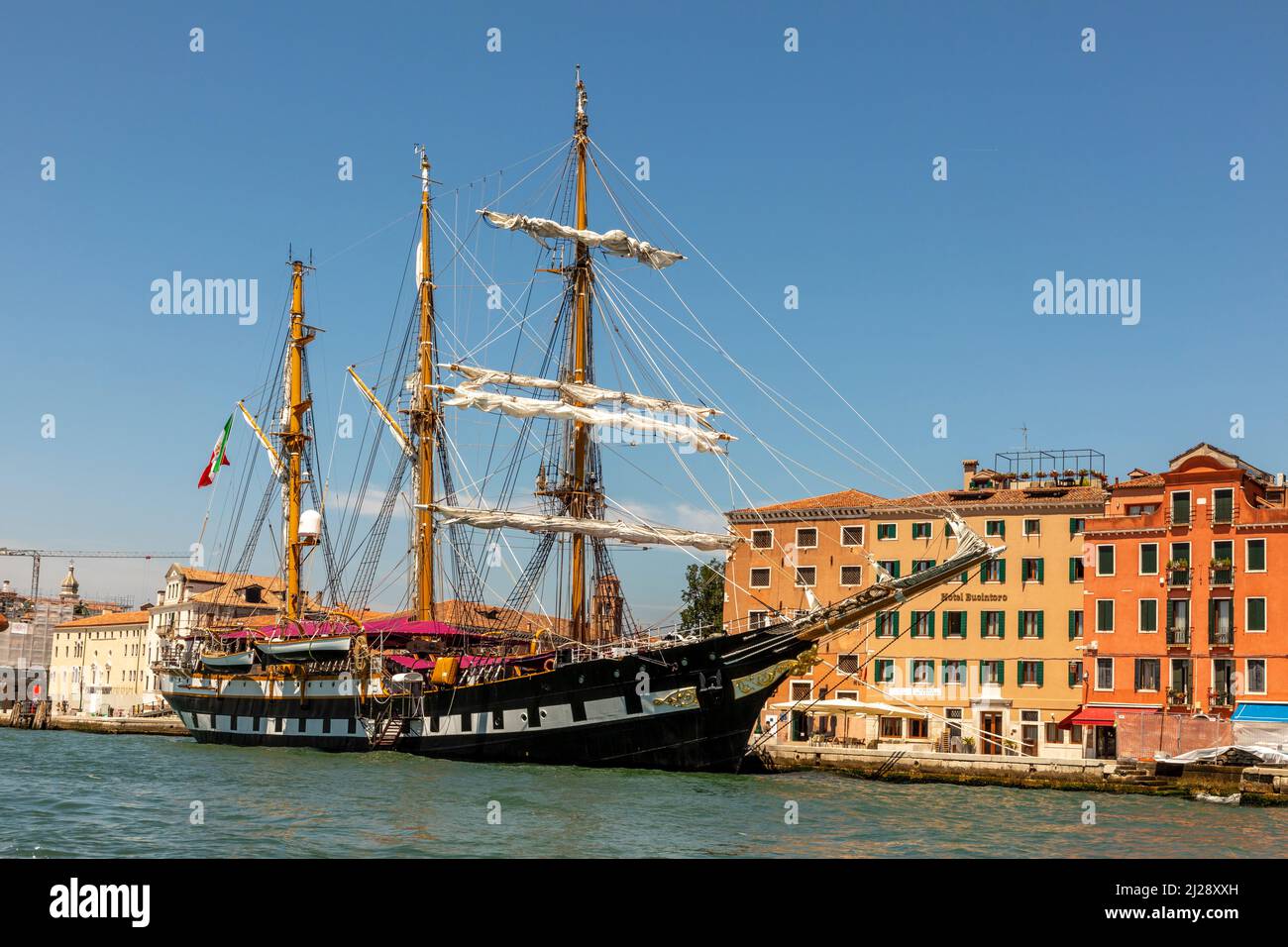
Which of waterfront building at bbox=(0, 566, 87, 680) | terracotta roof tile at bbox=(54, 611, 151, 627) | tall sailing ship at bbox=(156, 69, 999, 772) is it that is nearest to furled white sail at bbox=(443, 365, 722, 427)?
tall sailing ship at bbox=(156, 69, 999, 772)

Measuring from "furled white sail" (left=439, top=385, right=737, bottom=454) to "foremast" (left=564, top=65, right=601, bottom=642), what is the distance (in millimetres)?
905

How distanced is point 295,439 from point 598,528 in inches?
1014

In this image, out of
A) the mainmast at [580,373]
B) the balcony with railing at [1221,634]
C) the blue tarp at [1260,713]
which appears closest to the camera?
the blue tarp at [1260,713]

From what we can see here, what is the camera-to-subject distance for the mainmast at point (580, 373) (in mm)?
56438

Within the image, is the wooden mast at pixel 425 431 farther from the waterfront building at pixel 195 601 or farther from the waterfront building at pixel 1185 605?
the waterfront building at pixel 195 601

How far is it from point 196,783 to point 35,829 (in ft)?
42.4

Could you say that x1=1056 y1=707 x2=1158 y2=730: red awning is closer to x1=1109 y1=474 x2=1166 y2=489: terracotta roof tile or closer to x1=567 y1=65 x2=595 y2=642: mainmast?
x1=1109 y1=474 x2=1166 y2=489: terracotta roof tile

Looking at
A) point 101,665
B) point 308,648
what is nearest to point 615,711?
point 308,648

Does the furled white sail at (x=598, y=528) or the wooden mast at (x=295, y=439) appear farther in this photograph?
the wooden mast at (x=295, y=439)

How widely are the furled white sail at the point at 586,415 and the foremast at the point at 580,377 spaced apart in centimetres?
91

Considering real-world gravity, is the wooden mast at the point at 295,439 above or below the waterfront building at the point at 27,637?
above

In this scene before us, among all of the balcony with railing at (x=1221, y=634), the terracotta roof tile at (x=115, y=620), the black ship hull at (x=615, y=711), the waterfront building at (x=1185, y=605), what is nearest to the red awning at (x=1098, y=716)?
the waterfront building at (x=1185, y=605)
